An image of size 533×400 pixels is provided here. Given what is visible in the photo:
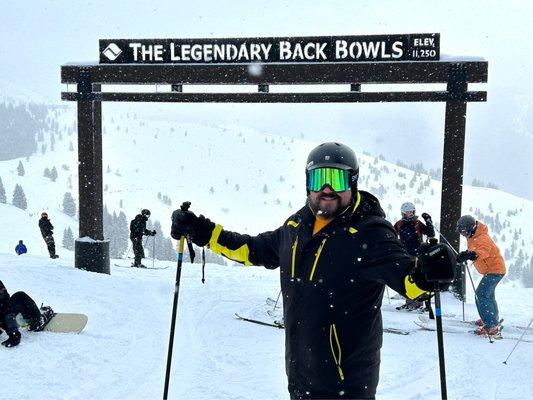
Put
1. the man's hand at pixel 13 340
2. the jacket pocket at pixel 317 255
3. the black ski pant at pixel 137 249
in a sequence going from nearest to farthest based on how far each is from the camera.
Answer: the jacket pocket at pixel 317 255, the man's hand at pixel 13 340, the black ski pant at pixel 137 249

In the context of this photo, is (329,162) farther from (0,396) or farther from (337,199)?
(0,396)

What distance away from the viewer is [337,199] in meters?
2.59

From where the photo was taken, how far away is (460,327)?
7770 mm

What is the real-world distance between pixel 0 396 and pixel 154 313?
348 centimetres

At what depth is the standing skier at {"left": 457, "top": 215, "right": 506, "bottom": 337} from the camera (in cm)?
717

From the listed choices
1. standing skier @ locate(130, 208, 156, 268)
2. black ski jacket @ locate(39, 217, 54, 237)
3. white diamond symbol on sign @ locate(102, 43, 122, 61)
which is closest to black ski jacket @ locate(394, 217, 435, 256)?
white diamond symbol on sign @ locate(102, 43, 122, 61)

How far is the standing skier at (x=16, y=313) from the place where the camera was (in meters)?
6.04

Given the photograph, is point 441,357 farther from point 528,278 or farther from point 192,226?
point 528,278

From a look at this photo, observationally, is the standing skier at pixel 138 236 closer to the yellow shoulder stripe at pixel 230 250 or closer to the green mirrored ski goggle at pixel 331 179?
the yellow shoulder stripe at pixel 230 250

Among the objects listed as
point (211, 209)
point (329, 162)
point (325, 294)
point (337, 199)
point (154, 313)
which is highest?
point (329, 162)

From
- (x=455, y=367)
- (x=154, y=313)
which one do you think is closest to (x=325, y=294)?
(x=455, y=367)

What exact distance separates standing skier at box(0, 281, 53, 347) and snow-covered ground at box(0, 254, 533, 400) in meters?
0.16

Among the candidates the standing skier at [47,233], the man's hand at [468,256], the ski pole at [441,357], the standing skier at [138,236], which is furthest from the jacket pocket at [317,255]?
the standing skier at [47,233]

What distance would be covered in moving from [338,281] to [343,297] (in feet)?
0.29
